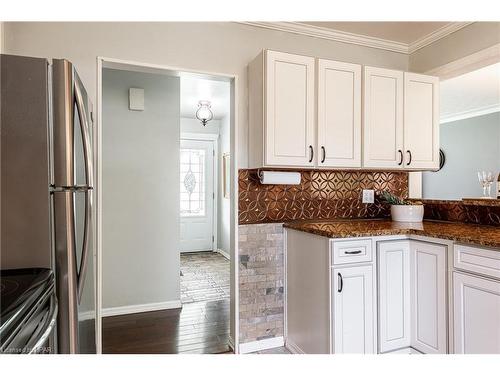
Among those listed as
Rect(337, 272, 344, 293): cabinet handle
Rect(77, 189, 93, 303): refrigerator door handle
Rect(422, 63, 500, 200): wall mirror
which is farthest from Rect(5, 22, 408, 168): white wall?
Rect(422, 63, 500, 200): wall mirror

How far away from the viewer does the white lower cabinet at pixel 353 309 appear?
1941 mm

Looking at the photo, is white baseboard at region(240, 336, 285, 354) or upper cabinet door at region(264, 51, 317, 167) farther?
white baseboard at region(240, 336, 285, 354)

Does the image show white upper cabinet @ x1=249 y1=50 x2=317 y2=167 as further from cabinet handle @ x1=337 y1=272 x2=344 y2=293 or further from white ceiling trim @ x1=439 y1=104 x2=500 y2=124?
white ceiling trim @ x1=439 y1=104 x2=500 y2=124

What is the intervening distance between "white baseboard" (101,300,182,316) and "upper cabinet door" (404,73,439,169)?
2.57 metres

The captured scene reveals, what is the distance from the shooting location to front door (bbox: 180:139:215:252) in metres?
6.09

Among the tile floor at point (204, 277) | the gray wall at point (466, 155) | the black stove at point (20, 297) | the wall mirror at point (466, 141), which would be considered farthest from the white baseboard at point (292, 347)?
the gray wall at point (466, 155)

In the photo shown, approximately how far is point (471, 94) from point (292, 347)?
429 cm

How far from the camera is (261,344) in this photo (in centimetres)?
242

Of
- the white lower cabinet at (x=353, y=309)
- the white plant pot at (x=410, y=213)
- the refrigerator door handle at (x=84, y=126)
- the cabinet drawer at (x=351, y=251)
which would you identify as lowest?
the white lower cabinet at (x=353, y=309)

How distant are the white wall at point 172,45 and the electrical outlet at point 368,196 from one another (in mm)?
1138

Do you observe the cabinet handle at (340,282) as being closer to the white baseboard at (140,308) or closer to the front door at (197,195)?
the white baseboard at (140,308)

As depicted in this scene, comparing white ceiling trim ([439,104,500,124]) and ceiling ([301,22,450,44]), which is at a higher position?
ceiling ([301,22,450,44])
